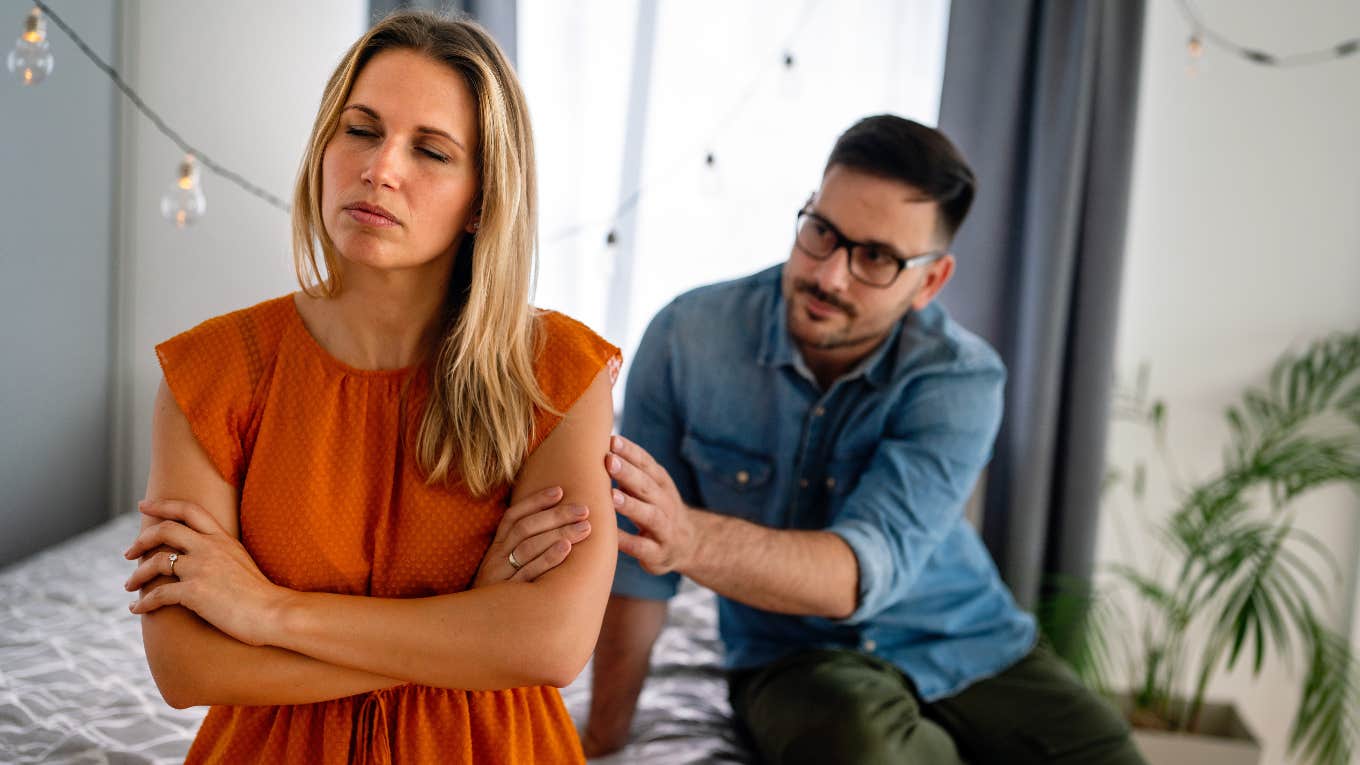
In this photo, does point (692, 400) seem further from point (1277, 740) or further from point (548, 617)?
point (1277, 740)

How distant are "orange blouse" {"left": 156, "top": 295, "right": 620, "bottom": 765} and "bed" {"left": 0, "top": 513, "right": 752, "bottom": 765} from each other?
1.19 ft

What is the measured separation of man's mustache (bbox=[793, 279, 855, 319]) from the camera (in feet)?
5.65

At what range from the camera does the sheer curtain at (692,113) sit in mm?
2881

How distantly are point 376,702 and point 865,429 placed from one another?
93 cm

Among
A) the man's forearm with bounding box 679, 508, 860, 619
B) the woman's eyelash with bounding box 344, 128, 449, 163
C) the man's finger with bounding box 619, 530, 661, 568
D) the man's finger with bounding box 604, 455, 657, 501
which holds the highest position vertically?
the woman's eyelash with bounding box 344, 128, 449, 163

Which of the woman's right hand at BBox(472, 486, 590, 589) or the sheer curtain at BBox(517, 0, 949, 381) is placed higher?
the sheer curtain at BBox(517, 0, 949, 381)

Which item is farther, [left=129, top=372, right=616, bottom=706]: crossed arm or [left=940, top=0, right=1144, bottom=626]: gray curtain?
[left=940, top=0, right=1144, bottom=626]: gray curtain

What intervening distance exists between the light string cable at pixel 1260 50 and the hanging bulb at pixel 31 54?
254 cm

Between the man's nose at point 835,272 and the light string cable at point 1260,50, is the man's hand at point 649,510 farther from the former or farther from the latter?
the light string cable at point 1260,50

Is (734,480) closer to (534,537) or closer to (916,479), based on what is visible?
(916,479)

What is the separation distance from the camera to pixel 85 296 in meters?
2.66

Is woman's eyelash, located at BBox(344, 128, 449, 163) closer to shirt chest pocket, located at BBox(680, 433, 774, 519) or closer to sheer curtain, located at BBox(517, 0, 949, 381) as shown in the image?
shirt chest pocket, located at BBox(680, 433, 774, 519)

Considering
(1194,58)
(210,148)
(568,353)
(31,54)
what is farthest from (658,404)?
(1194,58)

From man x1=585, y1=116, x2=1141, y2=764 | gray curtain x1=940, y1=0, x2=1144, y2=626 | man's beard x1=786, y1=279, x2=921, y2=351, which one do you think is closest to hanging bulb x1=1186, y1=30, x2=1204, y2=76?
gray curtain x1=940, y1=0, x2=1144, y2=626
